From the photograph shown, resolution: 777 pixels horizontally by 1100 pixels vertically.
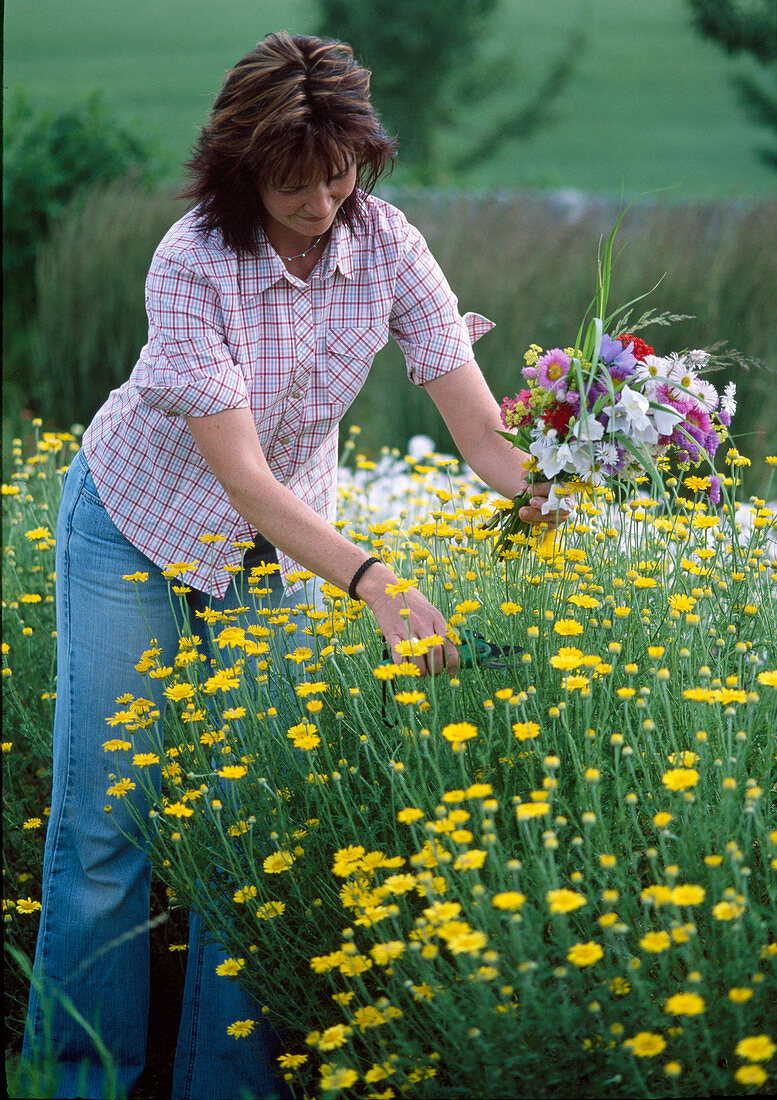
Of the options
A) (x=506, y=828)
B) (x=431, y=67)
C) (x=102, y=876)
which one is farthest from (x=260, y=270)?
(x=431, y=67)

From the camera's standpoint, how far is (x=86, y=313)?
21.8ft

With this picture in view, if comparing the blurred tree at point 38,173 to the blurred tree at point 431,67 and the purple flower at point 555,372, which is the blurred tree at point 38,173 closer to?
the purple flower at point 555,372

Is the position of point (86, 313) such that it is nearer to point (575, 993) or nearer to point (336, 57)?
point (336, 57)

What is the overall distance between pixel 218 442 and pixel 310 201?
47 cm

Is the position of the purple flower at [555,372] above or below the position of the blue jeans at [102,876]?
above

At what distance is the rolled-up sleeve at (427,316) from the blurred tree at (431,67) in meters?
15.3

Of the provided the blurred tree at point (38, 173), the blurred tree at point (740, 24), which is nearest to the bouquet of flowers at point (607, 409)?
the blurred tree at point (38, 173)

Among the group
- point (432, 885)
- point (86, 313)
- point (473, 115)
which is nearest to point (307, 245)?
point (432, 885)

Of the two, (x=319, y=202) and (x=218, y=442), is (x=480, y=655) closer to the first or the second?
(x=218, y=442)

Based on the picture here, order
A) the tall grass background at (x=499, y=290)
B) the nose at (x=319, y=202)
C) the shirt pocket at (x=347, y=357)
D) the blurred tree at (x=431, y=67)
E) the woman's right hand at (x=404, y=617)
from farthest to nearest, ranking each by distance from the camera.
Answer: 1. the blurred tree at (x=431, y=67)
2. the tall grass background at (x=499, y=290)
3. the shirt pocket at (x=347, y=357)
4. the nose at (x=319, y=202)
5. the woman's right hand at (x=404, y=617)

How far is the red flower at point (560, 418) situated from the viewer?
74.8 inches

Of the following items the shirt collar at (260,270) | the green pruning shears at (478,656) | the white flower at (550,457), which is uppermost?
the shirt collar at (260,270)

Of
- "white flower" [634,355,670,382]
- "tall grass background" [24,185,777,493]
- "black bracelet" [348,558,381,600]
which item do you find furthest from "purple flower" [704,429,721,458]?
"tall grass background" [24,185,777,493]

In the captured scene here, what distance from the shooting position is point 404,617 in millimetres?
1740
